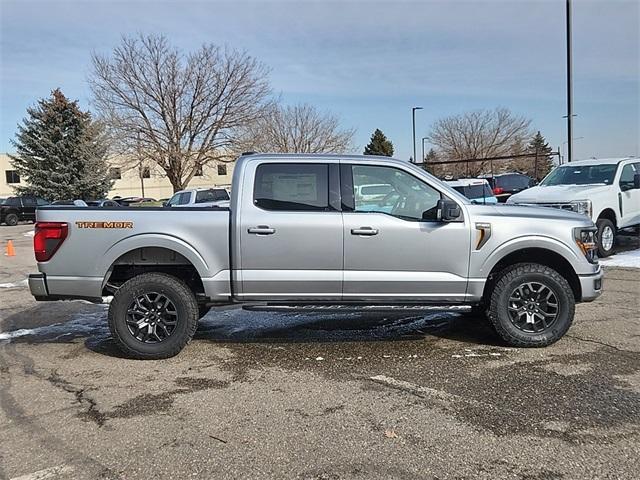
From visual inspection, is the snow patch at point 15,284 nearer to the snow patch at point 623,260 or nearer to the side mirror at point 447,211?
the side mirror at point 447,211

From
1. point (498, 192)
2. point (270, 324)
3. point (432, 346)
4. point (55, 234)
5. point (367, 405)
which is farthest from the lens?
point (498, 192)

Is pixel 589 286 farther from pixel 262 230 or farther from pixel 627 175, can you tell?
pixel 627 175

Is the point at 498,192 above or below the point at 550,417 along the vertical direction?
above

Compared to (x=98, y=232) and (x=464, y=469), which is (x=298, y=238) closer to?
(x=98, y=232)

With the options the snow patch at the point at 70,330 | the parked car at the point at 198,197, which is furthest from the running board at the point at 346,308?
the parked car at the point at 198,197

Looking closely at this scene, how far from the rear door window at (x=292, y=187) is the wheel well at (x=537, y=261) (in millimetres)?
1877

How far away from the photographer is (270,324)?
22.4 ft

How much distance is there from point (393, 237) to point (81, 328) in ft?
13.8

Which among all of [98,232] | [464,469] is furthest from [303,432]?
[98,232]

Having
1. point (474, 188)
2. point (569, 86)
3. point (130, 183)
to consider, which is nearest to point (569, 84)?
point (569, 86)

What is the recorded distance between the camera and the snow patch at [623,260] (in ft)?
35.0

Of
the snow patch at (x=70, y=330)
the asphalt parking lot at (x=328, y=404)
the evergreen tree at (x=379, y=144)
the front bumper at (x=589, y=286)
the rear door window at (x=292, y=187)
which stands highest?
the evergreen tree at (x=379, y=144)

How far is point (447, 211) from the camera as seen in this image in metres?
5.23

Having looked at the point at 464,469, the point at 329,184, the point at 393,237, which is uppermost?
the point at 329,184
